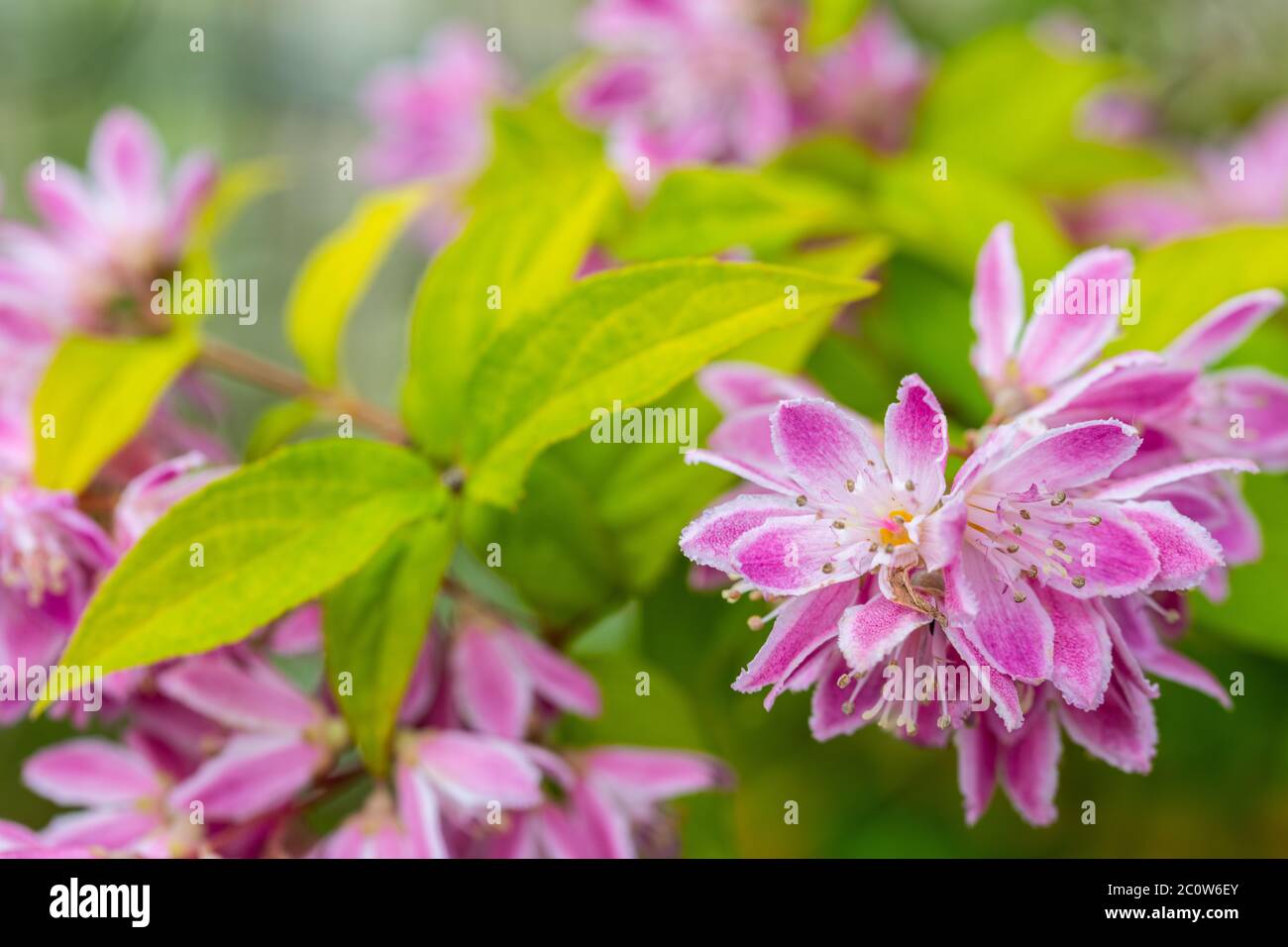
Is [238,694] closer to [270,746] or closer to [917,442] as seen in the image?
[270,746]

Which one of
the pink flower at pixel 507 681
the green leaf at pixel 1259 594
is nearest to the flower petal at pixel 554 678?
the pink flower at pixel 507 681

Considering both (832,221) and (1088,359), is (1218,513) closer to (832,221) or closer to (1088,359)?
(1088,359)

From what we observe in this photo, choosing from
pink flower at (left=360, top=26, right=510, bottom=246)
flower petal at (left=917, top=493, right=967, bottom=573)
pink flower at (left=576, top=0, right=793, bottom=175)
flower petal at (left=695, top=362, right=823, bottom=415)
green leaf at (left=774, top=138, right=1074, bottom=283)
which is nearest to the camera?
flower petal at (left=917, top=493, right=967, bottom=573)

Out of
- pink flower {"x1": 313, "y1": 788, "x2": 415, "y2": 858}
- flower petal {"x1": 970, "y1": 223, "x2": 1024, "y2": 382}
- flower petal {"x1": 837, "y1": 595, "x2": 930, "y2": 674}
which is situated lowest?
pink flower {"x1": 313, "y1": 788, "x2": 415, "y2": 858}

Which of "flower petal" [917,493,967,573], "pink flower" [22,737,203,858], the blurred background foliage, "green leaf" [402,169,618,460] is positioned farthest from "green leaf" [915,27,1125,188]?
"pink flower" [22,737,203,858]

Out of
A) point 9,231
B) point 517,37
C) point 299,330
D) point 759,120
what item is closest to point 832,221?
point 759,120

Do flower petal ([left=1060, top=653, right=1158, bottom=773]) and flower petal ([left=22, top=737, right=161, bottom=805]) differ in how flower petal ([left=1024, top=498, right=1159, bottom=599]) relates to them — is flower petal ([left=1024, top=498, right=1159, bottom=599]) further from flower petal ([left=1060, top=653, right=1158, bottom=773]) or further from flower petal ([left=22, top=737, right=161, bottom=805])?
flower petal ([left=22, top=737, right=161, bottom=805])

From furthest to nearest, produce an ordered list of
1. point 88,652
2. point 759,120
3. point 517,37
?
point 517,37, point 759,120, point 88,652

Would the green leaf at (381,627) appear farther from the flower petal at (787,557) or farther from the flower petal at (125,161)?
the flower petal at (125,161)
